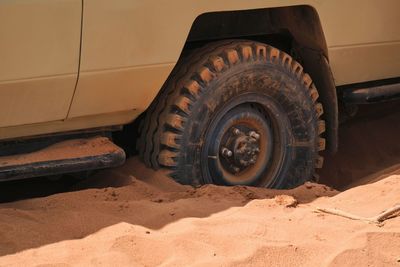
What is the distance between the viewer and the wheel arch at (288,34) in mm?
5113

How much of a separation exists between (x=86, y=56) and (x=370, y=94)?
7.13 ft

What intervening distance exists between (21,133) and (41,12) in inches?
24.8

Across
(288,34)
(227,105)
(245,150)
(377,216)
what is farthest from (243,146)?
(377,216)

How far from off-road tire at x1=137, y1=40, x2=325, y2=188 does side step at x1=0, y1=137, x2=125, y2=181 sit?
1.27 feet

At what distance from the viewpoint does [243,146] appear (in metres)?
5.00

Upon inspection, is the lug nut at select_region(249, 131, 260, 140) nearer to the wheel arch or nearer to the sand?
the sand

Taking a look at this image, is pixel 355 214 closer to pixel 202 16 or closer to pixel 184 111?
pixel 184 111

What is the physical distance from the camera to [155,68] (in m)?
4.49

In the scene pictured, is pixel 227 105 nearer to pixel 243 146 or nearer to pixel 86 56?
pixel 243 146

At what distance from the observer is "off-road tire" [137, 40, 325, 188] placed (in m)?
4.79

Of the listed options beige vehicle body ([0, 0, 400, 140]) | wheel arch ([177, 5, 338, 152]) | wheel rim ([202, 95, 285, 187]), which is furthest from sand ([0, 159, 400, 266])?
wheel arch ([177, 5, 338, 152])

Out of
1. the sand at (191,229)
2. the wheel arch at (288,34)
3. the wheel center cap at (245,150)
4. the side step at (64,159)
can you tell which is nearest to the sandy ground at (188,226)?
the sand at (191,229)

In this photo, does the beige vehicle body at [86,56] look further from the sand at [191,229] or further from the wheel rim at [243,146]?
the wheel rim at [243,146]

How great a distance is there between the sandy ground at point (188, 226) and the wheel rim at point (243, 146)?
282 mm
